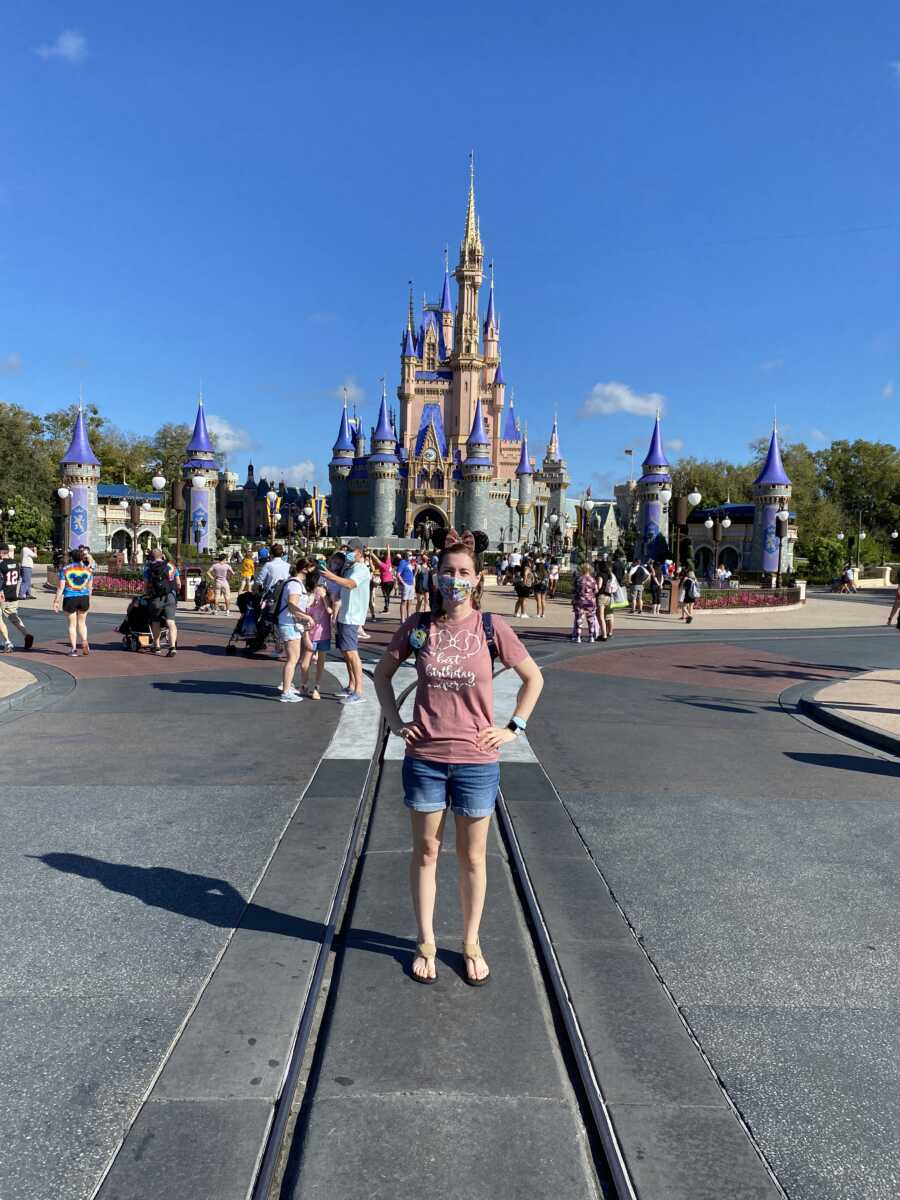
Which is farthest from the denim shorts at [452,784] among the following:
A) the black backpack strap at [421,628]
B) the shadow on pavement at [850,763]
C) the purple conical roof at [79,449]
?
the purple conical roof at [79,449]

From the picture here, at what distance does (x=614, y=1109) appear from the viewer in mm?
2746

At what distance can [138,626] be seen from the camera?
46.3 feet

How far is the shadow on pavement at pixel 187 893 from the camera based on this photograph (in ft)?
13.2

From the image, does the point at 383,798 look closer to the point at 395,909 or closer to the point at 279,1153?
the point at 395,909

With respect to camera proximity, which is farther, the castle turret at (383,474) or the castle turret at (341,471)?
the castle turret at (341,471)

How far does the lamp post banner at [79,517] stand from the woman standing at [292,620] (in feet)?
143

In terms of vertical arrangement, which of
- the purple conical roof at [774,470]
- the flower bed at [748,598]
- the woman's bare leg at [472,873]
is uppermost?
the purple conical roof at [774,470]

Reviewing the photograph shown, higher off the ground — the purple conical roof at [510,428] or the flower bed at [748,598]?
the purple conical roof at [510,428]

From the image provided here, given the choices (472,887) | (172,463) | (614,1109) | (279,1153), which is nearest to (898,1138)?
(614,1109)

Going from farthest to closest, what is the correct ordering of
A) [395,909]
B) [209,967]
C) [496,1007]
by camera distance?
[395,909] → [209,967] → [496,1007]

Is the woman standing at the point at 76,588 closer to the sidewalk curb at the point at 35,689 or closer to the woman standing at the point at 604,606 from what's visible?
the sidewalk curb at the point at 35,689

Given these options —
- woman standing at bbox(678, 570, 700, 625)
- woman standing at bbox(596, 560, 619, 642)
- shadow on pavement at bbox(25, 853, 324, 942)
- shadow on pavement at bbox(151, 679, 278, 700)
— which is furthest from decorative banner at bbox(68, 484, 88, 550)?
shadow on pavement at bbox(25, 853, 324, 942)

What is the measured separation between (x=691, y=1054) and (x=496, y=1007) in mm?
738

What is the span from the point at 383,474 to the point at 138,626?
66.5 meters
